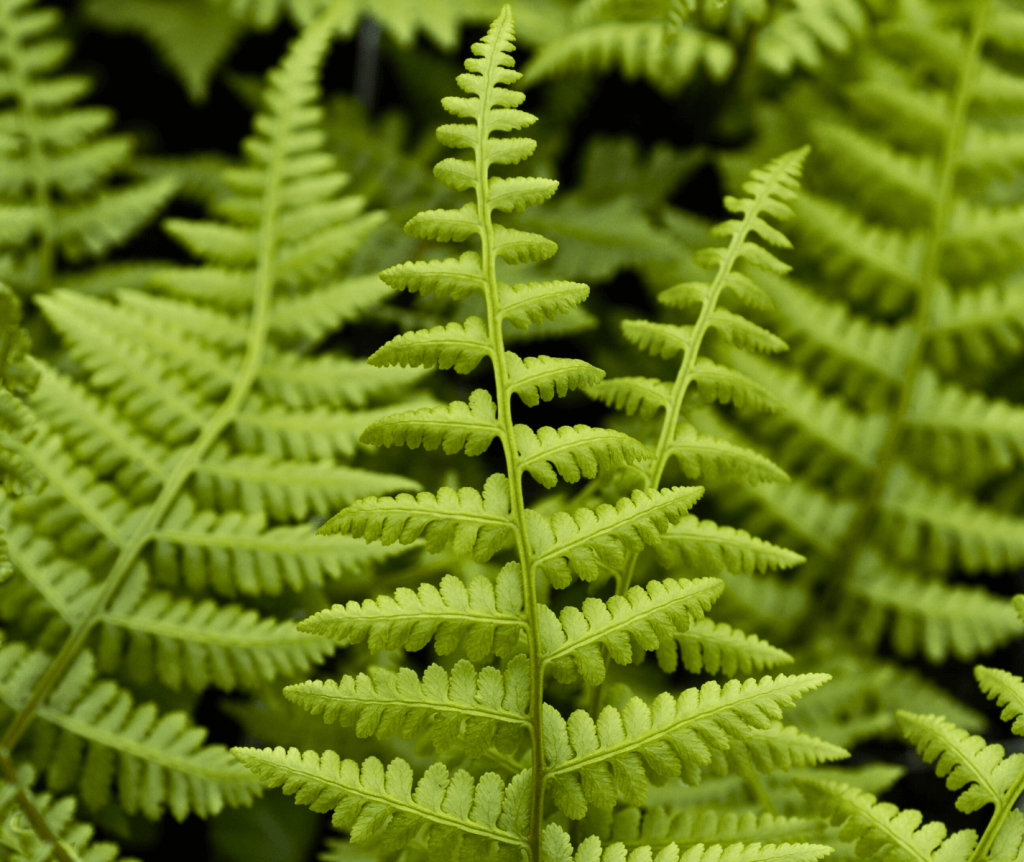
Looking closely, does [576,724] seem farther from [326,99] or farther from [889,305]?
[326,99]

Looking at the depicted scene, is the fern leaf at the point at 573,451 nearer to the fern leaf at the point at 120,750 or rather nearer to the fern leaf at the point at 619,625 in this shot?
the fern leaf at the point at 619,625

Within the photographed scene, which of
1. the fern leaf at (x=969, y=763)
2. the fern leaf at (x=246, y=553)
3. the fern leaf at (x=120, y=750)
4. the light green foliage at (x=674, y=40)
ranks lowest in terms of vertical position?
the fern leaf at (x=120, y=750)

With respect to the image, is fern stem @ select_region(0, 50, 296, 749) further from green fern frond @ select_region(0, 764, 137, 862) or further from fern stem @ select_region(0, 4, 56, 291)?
fern stem @ select_region(0, 4, 56, 291)

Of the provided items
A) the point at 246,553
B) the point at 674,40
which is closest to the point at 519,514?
the point at 246,553

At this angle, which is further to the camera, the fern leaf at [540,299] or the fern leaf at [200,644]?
the fern leaf at [200,644]

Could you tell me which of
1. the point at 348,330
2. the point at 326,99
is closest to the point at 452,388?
the point at 348,330

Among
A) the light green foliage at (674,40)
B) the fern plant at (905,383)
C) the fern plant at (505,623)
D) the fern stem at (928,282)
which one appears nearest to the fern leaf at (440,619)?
the fern plant at (505,623)
